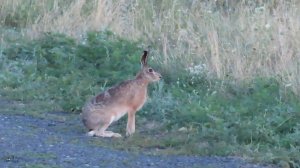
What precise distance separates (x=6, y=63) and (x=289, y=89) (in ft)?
13.3

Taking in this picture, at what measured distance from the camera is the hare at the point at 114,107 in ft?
29.3

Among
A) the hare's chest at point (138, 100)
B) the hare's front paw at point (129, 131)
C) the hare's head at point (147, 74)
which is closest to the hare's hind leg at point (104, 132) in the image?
the hare's front paw at point (129, 131)

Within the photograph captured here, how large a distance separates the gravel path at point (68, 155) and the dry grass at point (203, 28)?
2543mm

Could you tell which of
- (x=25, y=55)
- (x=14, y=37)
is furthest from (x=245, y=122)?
(x=14, y=37)

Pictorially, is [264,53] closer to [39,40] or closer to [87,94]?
[87,94]

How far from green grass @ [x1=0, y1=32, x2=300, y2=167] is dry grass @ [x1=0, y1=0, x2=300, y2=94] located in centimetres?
36

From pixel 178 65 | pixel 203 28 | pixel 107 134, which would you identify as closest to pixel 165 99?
pixel 107 134

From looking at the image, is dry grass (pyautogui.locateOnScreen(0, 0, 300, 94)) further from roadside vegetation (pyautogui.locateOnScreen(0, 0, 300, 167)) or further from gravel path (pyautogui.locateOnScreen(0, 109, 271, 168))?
gravel path (pyautogui.locateOnScreen(0, 109, 271, 168))

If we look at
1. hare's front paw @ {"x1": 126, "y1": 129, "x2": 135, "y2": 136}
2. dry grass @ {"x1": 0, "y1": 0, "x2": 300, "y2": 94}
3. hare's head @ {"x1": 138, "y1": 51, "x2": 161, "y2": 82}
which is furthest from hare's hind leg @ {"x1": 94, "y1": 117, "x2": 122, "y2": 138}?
dry grass @ {"x1": 0, "y1": 0, "x2": 300, "y2": 94}

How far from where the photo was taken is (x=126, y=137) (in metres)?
8.99

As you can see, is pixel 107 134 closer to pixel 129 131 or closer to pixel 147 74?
pixel 129 131

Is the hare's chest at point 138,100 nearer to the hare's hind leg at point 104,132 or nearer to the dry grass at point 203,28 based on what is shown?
the hare's hind leg at point 104,132

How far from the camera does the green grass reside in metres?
8.48

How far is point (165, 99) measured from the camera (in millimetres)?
10117
